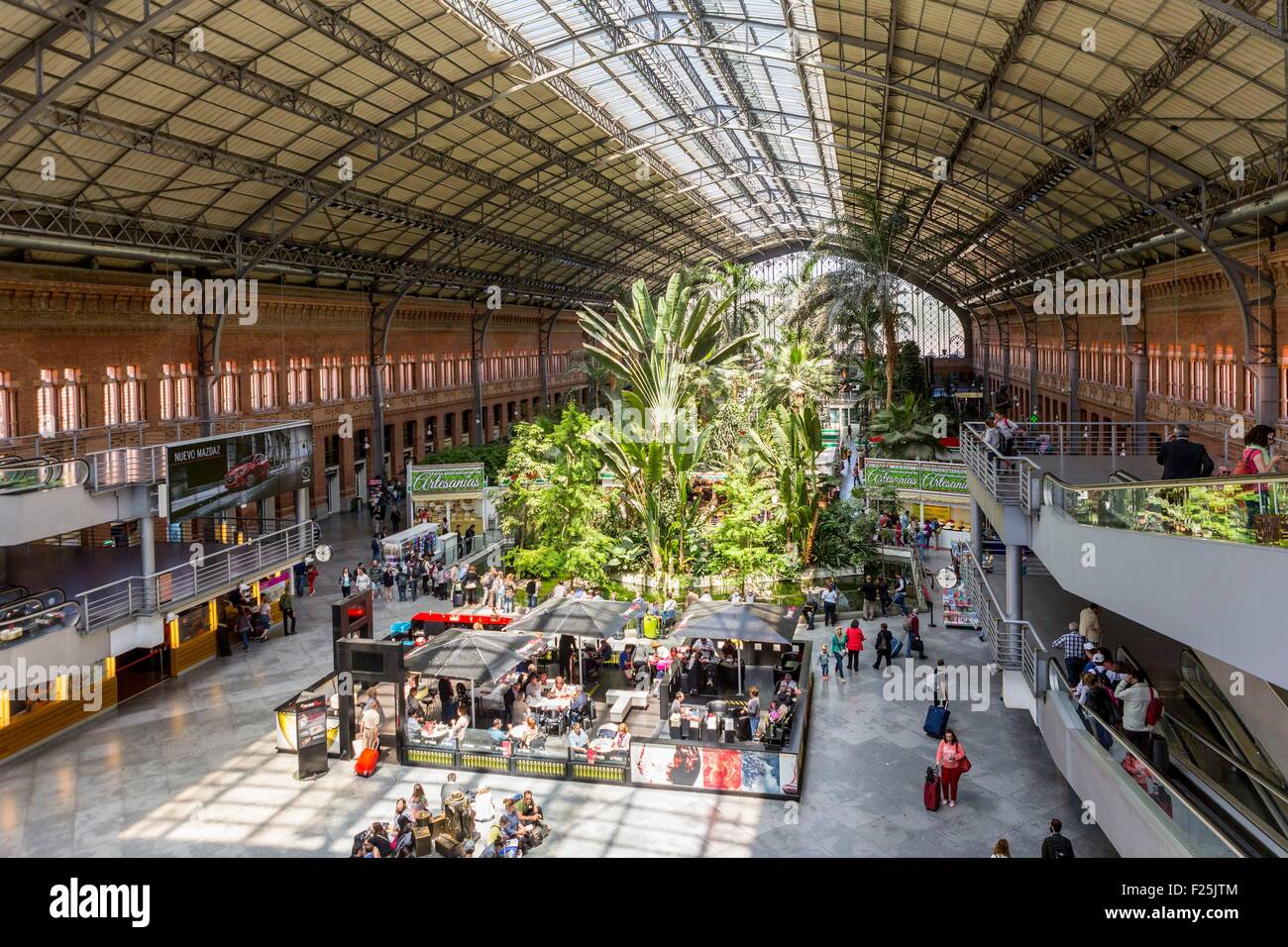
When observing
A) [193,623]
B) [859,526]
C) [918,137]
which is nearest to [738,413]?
[859,526]

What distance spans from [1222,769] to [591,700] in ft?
36.3

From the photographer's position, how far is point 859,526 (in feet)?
90.1

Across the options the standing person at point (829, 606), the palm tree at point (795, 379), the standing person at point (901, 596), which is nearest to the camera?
the standing person at point (829, 606)

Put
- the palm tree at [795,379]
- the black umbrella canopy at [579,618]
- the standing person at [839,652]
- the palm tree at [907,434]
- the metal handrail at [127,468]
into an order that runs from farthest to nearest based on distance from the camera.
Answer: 1. the palm tree at [907,434]
2. the palm tree at [795,379]
3. the standing person at [839,652]
4. the black umbrella canopy at [579,618]
5. the metal handrail at [127,468]

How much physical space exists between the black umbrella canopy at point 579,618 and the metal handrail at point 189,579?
21.4 feet

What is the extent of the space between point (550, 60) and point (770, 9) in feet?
22.6

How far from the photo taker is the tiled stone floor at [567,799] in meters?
13.0

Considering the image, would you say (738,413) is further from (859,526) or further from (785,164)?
(785,164)

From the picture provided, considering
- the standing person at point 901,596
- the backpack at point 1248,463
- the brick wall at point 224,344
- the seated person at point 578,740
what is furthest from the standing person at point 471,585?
the backpack at point 1248,463

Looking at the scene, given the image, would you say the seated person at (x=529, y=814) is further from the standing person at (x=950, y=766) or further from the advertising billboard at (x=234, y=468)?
the advertising billboard at (x=234, y=468)

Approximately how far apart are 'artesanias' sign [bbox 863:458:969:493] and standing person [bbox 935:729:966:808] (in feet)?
55.1

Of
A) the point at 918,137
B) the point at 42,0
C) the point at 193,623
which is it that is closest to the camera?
the point at 42,0

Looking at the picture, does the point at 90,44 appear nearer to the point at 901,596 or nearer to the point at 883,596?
the point at 883,596
